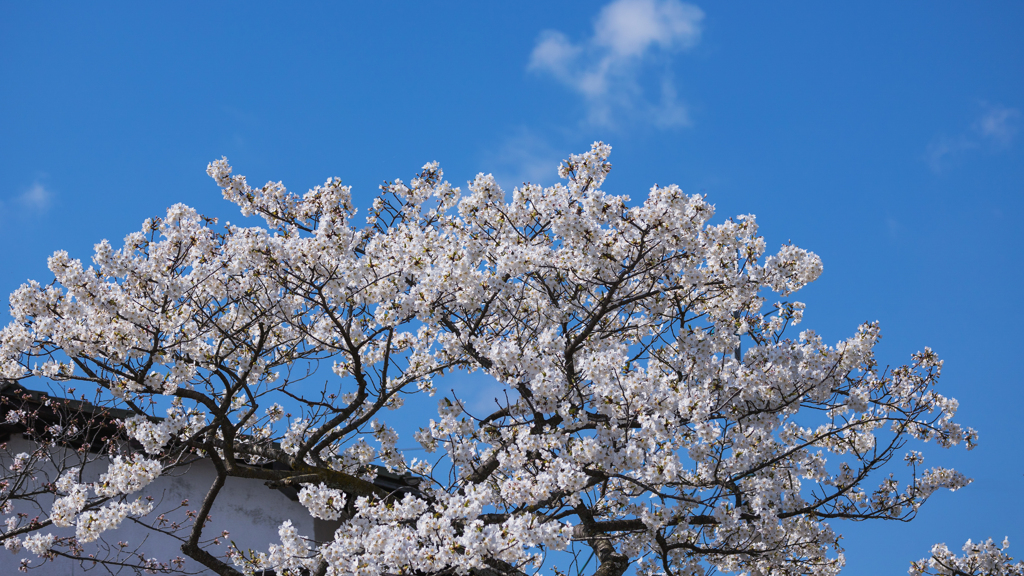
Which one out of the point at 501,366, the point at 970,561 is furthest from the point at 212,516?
the point at 970,561

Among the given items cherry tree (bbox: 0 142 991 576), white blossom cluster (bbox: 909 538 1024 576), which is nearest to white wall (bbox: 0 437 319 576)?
cherry tree (bbox: 0 142 991 576)

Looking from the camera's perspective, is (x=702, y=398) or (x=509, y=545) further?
(x=702, y=398)

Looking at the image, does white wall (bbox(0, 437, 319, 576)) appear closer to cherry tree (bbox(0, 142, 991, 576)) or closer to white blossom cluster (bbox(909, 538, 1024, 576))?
cherry tree (bbox(0, 142, 991, 576))

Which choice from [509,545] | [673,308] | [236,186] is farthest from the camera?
[236,186]

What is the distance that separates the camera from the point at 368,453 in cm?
848

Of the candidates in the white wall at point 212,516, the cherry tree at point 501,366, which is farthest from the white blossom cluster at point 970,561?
the white wall at point 212,516

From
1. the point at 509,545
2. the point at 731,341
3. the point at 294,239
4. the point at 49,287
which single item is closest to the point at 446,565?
the point at 509,545

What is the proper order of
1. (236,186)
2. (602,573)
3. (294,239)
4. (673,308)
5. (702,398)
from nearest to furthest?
(702,398)
(294,239)
(602,573)
(673,308)
(236,186)

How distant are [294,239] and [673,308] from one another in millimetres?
3959

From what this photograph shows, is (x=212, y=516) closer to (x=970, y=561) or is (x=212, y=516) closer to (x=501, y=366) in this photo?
(x=501, y=366)

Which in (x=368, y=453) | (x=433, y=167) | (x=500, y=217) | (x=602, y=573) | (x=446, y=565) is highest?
(x=433, y=167)

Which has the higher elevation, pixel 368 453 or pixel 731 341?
pixel 731 341

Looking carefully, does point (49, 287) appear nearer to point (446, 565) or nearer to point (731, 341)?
point (446, 565)

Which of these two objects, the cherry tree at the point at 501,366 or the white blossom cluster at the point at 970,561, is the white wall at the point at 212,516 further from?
the white blossom cluster at the point at 970,561
